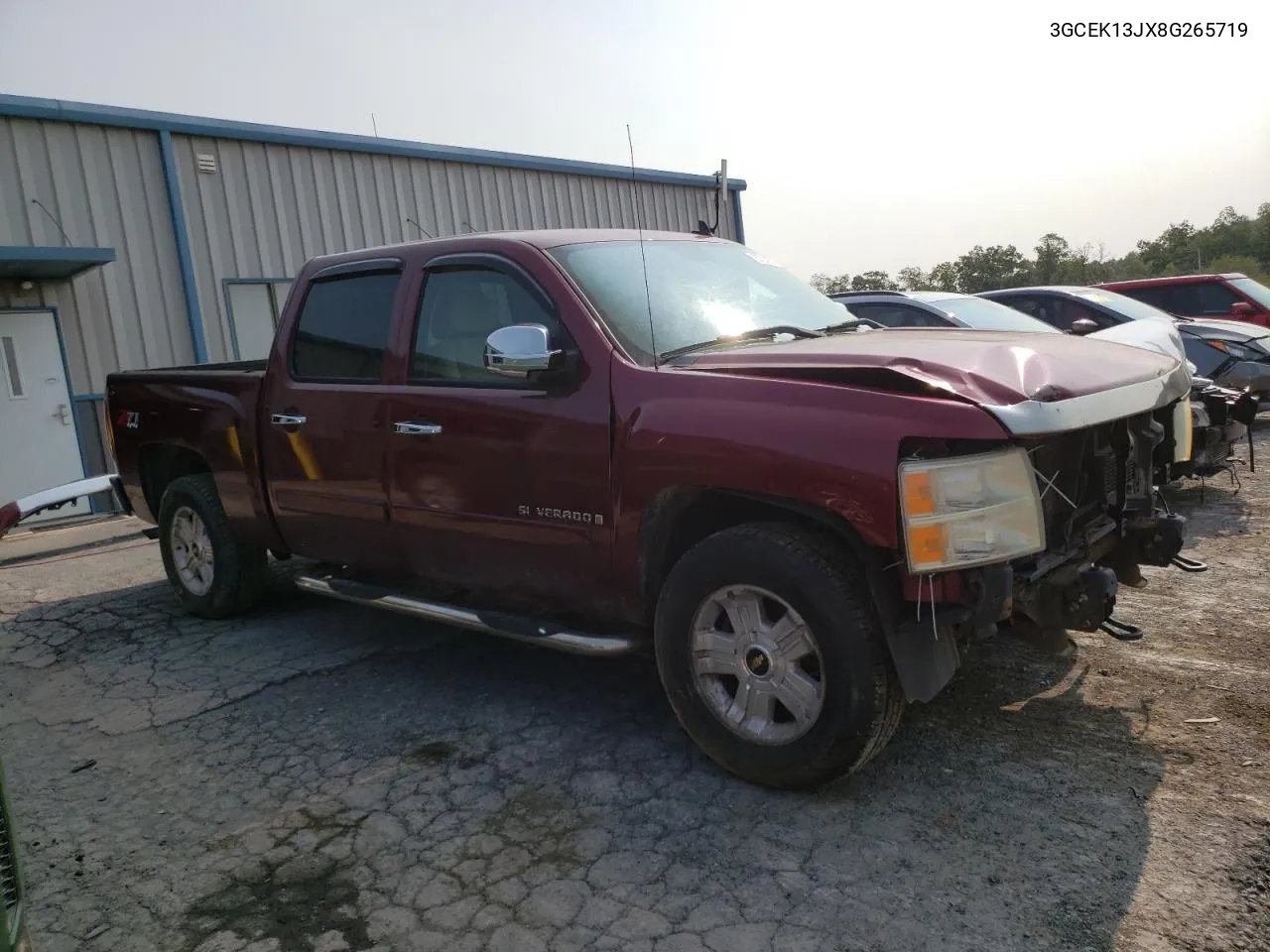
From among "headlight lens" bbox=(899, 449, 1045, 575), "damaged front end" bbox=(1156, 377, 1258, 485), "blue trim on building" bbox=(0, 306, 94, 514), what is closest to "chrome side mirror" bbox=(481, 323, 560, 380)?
"headlight lens" bbox=(899, 449, 1045, 575)

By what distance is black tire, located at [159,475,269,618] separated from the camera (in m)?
5.62

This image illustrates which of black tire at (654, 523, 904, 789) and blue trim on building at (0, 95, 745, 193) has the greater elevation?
blue trim on building at (0, 95, 745, 193)

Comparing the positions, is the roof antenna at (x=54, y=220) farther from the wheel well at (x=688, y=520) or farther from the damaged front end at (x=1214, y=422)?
the damaged front end at (x=1214, y=422)

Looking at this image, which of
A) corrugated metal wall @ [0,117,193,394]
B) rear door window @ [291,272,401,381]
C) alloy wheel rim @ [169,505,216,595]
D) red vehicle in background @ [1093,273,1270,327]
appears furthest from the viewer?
red vehicle in background @ [1093,273,1270,327]

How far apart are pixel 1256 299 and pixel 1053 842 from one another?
38.2 feet

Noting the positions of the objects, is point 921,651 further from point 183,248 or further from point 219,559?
point 183,248

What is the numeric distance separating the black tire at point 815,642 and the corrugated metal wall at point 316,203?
28.5 ft

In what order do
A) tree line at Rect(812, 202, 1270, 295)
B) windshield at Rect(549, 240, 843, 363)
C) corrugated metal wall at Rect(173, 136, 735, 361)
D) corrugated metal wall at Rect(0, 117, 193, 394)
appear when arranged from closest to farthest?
windshield at Rect(549, 240, 843, 363) < corrugated metal wall at Rect(0, 117, 193, 394) < corrugated metal wall at Rect(173, 136, 735, 361) < tree line at Rect(812, 202, 1270, 295)

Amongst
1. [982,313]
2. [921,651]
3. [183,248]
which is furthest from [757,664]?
[183,248]

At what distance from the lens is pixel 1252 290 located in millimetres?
12297

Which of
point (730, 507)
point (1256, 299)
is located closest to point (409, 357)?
point (730, 507)

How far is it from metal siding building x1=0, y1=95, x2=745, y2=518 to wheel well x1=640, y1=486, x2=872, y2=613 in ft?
19.2

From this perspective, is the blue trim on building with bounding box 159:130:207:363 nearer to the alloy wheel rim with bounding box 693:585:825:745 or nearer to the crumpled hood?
the crumpled hood

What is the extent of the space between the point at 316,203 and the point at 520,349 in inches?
408
